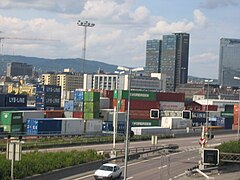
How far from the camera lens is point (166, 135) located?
285 feet

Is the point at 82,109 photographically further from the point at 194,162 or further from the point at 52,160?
the point at 52,160

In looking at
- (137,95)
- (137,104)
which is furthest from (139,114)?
(137,95)

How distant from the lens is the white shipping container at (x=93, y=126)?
265 ft

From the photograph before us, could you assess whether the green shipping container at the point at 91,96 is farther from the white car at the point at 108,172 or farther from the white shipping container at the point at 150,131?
the white car at the point at 108,172

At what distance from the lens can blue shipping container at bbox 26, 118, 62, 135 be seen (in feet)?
234

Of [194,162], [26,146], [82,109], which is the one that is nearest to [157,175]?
[194,162]

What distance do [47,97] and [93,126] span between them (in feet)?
84.5

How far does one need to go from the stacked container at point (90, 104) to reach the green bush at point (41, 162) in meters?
39.7

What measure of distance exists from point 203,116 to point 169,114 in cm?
1040

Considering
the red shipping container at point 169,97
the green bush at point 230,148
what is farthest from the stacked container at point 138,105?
the green bush at point 230,148

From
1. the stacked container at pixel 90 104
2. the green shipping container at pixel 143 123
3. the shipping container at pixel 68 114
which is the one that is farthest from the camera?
the green shipping container at pixel 143 123

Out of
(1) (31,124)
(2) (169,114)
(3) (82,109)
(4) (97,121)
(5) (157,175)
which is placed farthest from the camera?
(2) (169,114)

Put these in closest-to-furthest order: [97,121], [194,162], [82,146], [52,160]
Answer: [52,160]
[194,162]
[82,146]
[97,121]

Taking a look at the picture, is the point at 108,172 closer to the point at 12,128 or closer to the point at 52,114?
the point at 12,128
